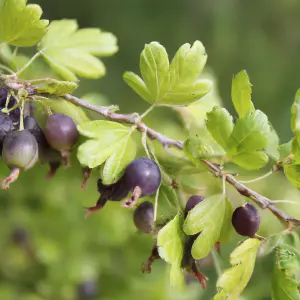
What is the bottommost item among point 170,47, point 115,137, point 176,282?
point 170,47

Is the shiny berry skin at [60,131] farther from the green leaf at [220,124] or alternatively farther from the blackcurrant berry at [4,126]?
the green leaf at [220,124]

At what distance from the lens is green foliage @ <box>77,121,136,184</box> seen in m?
0.63

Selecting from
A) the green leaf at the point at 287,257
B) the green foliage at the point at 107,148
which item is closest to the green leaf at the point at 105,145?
the green foliage at the point at 107,148

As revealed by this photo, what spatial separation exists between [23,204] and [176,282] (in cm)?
69

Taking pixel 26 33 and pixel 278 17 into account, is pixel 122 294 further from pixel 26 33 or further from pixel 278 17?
pixel 278 17

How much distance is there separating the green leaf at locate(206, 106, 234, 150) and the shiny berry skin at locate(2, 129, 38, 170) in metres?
0.20

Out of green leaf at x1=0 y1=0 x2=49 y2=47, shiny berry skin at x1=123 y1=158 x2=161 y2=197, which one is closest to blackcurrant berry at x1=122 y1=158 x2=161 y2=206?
shiny berry skin at x1=123 y1=158 x2=161 y2=197

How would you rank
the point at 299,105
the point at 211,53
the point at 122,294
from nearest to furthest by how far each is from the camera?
the point at 299,105
the point at 122,294
the point at 211,53

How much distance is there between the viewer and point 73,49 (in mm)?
844

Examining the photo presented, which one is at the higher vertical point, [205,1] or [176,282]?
[176,282]

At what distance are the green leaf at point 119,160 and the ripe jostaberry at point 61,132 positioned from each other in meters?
0.06

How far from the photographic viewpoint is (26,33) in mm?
694

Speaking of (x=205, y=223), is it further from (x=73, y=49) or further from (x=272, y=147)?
(x=73, y=49)

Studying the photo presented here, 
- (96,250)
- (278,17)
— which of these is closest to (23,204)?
(96,250)
